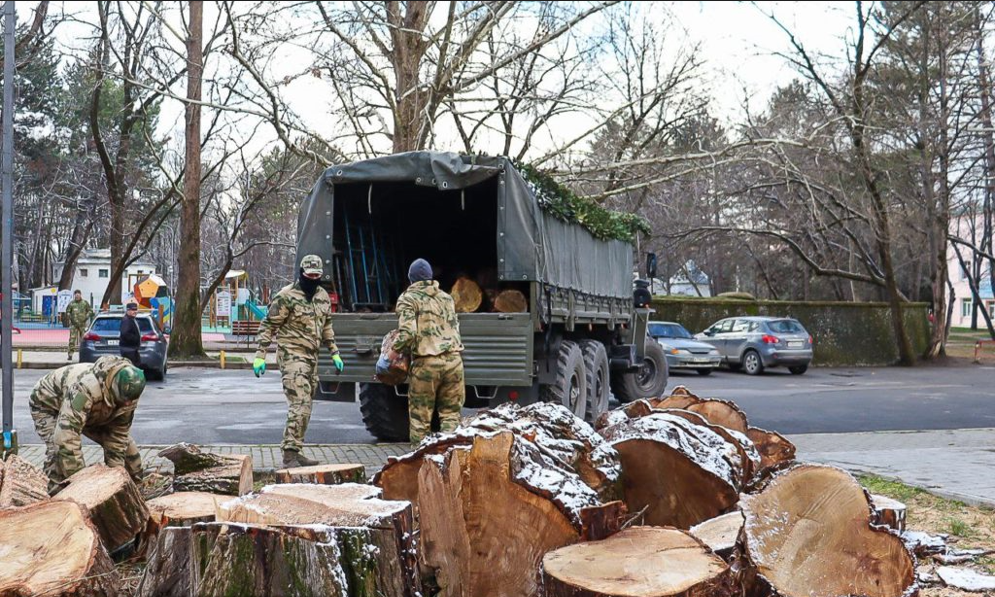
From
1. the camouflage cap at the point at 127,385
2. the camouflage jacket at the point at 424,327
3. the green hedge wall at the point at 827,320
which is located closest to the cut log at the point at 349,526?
the camouflage cap at the point at 127,385

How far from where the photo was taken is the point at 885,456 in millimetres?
9602

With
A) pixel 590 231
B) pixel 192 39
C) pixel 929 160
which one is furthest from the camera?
pixel 929 160

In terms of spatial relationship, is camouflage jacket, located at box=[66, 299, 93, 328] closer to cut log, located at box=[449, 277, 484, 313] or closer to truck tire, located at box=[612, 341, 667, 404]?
truck tire, located at box=[612, 341, 667, 404]

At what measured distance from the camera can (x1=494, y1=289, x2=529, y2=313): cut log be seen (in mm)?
10703

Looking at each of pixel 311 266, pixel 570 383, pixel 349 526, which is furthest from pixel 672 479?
pixel 570 383

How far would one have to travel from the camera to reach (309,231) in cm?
1006

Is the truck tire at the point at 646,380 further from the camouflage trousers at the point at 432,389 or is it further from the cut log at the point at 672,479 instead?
the cut log at the point at 672,479

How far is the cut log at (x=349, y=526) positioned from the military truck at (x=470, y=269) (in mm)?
5353

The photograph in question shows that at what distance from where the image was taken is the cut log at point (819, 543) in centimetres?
434

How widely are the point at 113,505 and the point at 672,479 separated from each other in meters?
2.91

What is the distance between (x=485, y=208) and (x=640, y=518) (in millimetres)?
7757

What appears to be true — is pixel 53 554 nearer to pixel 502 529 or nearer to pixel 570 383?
pixel 502 529

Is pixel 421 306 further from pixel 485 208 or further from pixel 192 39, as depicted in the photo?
pixel 192 39

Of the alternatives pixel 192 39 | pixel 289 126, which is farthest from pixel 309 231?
pixel 192 39
